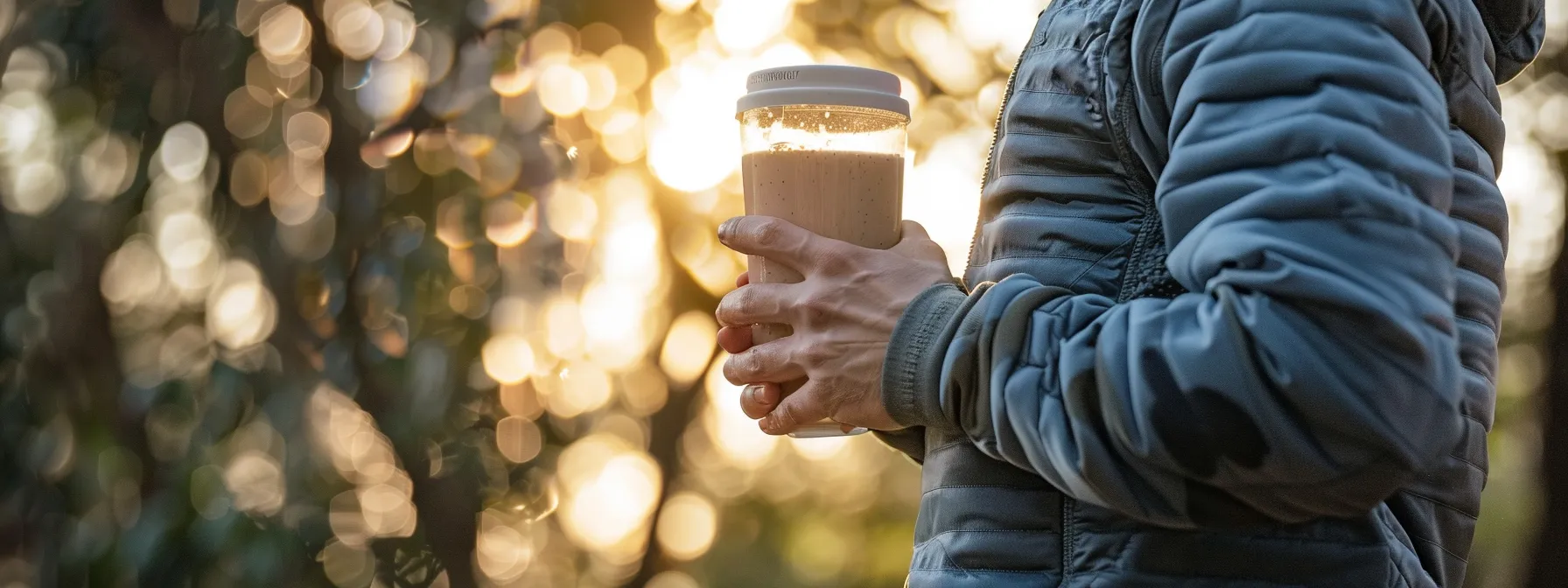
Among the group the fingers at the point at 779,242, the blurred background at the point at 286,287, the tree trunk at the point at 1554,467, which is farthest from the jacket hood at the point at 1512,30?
the tree trunk at the point at 1554,467

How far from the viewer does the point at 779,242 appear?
1195 millimetres

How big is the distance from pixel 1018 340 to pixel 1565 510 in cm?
494

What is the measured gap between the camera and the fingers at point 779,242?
1.17 m

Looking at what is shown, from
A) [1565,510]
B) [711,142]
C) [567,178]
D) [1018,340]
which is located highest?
[1018,340]

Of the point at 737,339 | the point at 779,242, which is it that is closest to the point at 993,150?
the point at 779,242

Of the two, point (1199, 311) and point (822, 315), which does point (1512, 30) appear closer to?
point (1199, 311)

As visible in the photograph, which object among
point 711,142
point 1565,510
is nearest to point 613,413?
point 711,142

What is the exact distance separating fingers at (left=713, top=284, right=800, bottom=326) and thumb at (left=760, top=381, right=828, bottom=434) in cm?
7

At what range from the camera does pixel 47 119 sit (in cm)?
356

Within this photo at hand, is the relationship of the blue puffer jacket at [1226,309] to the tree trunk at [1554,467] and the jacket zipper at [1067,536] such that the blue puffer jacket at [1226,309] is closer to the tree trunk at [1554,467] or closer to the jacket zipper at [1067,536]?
the jacket zipper at [1067,536]

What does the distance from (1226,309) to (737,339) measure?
0.57m

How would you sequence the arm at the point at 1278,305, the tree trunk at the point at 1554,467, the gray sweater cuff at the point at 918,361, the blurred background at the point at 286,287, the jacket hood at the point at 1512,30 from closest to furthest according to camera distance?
1. the arm at the point at 1278,305
2. the gray sweater cuff at the point at 918,361
3. the jacket hood at the point at 1512,30
4. the blurred background at the point at 286,287
5. the tree trunk at the point at 1554,467

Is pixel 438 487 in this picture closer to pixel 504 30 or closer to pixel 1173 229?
pixel 504 30

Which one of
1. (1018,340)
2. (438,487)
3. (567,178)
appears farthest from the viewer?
(567,178)
